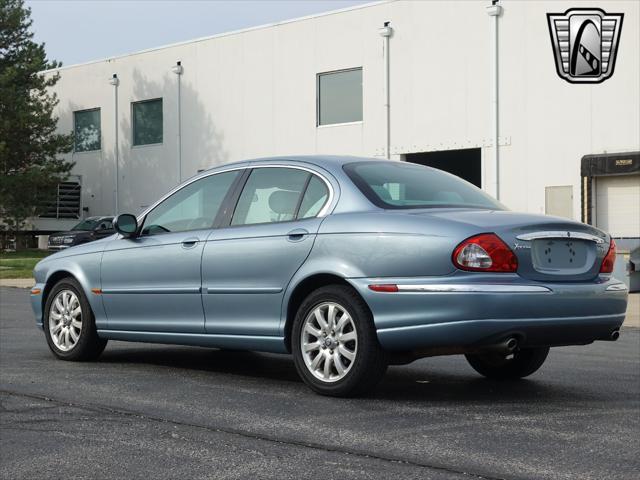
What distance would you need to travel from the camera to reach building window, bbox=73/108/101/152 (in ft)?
131

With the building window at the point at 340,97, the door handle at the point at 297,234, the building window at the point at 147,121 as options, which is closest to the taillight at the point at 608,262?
the door handle at the point at 297,234

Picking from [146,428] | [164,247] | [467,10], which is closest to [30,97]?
[467,10]

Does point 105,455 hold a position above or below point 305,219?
below

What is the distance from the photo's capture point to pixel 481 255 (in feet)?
20.3

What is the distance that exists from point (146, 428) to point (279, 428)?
0.72 meters

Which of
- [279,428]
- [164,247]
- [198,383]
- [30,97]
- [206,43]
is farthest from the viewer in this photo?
[30,97]

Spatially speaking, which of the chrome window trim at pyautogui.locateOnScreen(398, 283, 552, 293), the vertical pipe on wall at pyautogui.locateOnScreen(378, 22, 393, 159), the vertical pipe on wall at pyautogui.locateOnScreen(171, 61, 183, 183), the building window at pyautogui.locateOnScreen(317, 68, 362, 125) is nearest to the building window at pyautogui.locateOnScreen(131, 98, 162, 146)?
the vertical pipe on wall at pyautogui.locateOnScreen(171, 61, 183, 183)

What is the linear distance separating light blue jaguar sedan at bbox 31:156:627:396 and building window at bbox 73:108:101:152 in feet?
106

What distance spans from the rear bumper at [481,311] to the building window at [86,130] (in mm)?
34718

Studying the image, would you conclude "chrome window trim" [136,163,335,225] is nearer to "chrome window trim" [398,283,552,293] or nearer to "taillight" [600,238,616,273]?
"chrome window trim" [398,283,552,293]

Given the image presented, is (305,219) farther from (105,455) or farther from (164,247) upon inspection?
(105,455)

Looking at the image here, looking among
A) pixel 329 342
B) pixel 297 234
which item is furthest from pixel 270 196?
pixel 329 342

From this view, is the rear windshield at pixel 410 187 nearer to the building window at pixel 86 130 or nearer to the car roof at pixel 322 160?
the car roof at pixel 322 160

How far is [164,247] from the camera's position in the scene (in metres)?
7.91
